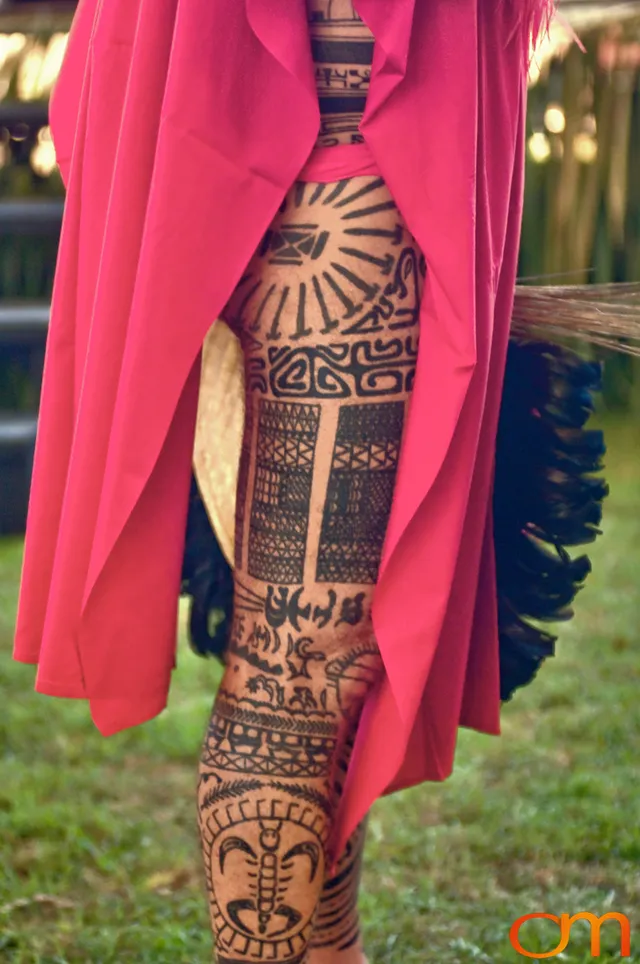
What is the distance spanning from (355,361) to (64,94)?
18.0 inches

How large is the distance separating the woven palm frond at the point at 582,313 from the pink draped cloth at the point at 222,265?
231 millimetres

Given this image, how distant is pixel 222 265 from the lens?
92cm

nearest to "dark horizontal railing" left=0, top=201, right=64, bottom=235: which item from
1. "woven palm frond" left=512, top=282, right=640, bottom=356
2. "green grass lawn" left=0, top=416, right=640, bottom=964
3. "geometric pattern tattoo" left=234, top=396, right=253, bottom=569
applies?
"green grass lawn" left=0, top=416, right=640, bottom=964

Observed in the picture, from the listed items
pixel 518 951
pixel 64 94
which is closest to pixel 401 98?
pixel 64 94

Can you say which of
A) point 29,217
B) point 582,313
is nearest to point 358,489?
point 582,313

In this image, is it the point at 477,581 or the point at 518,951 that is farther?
the point at 518,951

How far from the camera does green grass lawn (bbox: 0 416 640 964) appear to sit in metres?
1.44

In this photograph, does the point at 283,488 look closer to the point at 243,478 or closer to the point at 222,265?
the point at 243,478

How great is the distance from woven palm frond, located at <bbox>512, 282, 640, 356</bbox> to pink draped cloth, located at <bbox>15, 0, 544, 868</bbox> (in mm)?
231

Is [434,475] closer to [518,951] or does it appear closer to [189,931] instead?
[518,951]

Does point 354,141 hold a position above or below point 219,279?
above

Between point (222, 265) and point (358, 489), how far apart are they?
0.72ft

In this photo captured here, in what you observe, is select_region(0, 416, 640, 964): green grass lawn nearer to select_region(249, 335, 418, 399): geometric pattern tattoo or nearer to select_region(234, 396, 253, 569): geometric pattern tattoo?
select_region(234, 396, 253, 569): geometric pattern tattoo

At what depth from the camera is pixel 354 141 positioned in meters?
0.94
